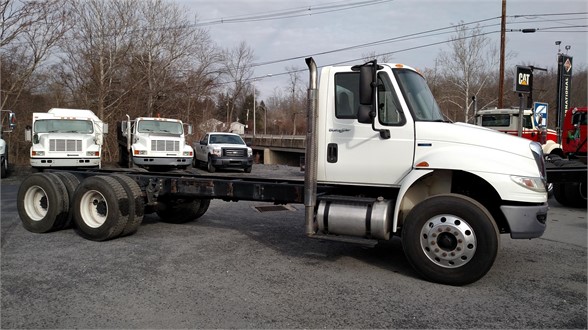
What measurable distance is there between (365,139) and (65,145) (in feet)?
46.0

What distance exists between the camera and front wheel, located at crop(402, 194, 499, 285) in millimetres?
4707

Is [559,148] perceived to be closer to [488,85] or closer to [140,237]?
[140,237]

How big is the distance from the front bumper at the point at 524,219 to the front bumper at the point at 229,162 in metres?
17.0

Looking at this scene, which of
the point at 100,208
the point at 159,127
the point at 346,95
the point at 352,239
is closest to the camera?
the point at 352,239

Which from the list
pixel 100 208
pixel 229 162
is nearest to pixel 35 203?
pixel 100 208

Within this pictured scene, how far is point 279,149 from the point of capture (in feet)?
150

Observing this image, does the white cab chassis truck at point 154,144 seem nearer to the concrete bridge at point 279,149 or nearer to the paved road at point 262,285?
the paved road at point 262,285

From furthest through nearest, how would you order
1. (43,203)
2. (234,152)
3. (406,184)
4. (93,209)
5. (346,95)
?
(234,152) < (43,203) < (93,209) < (346,95) < (406,184)

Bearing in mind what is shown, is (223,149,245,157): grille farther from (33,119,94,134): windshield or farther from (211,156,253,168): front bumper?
(33,119,94,134): windshield

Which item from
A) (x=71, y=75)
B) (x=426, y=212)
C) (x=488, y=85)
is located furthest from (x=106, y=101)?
(x=488, y=85)

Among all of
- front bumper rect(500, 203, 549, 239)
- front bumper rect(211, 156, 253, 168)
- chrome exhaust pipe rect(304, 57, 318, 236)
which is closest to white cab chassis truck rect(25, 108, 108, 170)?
front bumper rect(211, 156, 253, 168)

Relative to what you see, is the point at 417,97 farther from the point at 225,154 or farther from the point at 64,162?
the point at 225,154

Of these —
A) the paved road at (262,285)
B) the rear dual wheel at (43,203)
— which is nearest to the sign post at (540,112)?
the paved road at (262,285)

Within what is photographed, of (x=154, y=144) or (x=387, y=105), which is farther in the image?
(x=154, y=144)
